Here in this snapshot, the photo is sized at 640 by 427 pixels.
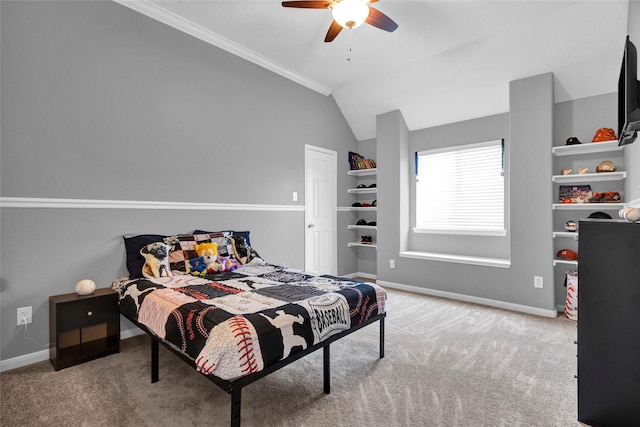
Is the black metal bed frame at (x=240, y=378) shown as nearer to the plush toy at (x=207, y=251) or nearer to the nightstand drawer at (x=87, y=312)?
the nightstand drawer at (x=87, y=312)

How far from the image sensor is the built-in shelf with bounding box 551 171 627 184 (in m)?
3.20

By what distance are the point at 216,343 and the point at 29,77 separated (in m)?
2.56

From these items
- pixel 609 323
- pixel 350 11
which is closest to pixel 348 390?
pixel 609 323

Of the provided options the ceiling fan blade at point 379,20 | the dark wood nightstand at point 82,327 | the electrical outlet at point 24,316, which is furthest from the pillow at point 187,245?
the ceiling fan blade at point 379,20

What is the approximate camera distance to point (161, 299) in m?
2.04

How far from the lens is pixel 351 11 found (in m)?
2.25

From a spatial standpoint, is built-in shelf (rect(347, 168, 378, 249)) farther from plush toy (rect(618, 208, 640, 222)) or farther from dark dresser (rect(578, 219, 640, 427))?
plush toy (rect(618, 208, 640, 222))

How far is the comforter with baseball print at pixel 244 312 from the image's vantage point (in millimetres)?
1487

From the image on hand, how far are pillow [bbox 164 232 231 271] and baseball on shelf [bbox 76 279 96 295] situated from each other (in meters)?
0.59

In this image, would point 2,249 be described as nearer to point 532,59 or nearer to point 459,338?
point 459,338

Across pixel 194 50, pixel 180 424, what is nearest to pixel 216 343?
pixel 180 424

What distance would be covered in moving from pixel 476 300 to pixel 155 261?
3737 millimetres

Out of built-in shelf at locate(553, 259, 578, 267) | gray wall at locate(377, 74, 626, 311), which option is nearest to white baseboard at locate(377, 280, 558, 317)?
gray wall at locate(377, 74, 626, 311)

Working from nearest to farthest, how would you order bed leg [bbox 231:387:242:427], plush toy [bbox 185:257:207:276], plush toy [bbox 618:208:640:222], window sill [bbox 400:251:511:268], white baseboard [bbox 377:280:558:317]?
bed leg [bbox 231:387:242:427]
plush toy [bbox 618:208:640:222]
plush toy [bbox 185:257:207:276]
white baseboard [bbox 377:280:558:317]
window sill [bbox 400:251:511:268]
